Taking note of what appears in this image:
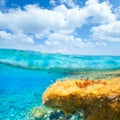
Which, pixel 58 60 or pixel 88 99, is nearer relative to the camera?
pixel 88 99

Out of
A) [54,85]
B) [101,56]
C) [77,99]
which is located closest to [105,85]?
[77,99]

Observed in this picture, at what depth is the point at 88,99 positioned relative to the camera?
18.7 feet

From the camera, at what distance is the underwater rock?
5559mm

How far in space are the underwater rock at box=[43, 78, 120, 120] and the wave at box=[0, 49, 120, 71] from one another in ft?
56.3

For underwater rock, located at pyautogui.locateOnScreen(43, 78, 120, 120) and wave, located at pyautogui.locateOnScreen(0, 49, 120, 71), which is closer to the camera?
underwater rock, located at pyautogui.locateOnScreen(43, 78, 120, 120)

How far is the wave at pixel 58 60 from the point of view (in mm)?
23516

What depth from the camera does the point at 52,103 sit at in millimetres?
6090

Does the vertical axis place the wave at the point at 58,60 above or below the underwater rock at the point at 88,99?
above

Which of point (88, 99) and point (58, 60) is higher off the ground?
point (58, 60)

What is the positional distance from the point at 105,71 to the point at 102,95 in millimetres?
22986

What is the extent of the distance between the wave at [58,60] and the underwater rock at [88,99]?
1715 centimetres

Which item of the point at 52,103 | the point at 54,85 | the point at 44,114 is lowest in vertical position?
the point at 44,114

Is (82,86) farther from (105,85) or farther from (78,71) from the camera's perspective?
(78,71)

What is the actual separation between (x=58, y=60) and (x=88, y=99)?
19291 millimetres
